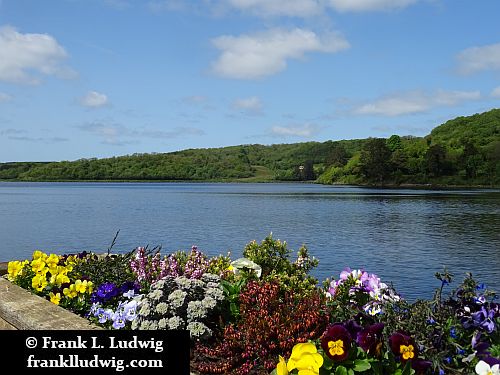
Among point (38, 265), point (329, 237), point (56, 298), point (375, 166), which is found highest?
point (375, 166)

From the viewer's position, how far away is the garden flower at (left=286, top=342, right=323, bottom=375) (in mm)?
3262

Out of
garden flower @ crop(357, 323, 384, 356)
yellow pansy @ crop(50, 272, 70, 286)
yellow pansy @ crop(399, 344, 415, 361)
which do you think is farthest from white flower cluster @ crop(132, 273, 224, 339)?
yellow pansy @ crop(50, 272, 70, 286)

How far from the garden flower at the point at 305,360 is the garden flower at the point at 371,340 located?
46 cm

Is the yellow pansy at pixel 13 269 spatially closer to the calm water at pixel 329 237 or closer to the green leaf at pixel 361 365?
the green leaf at pixel 361 365

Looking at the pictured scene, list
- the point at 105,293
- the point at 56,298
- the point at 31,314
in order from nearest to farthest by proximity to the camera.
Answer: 1. the point at 31,314
2. the point at 105,293
3. the point at 56,298

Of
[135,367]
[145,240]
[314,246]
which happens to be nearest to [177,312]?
[135,367]

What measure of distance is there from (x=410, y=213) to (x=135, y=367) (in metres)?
45.7

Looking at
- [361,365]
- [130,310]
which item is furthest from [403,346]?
[130,310]

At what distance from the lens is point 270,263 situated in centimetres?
780

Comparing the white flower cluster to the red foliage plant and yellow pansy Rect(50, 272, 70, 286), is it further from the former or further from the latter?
yellow pansy Rect(50, 272, 70, 286)

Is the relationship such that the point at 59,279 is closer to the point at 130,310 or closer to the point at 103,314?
the point at 103,314

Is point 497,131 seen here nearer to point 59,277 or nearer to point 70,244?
point 70,244

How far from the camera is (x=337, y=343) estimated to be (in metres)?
3.48

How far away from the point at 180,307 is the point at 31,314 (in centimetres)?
172
